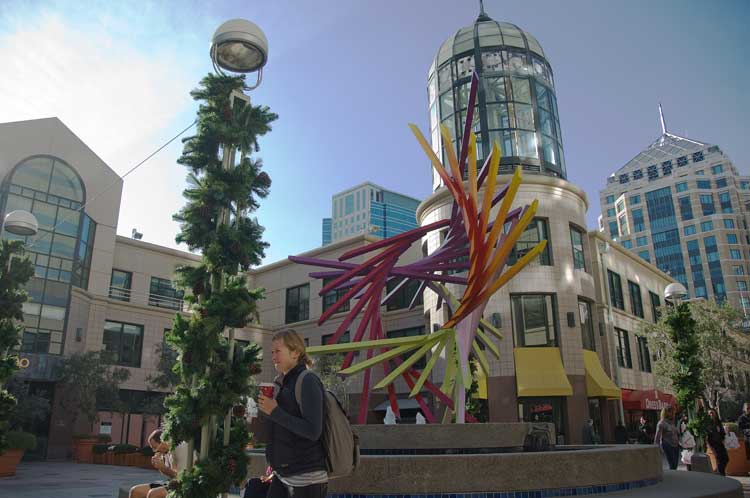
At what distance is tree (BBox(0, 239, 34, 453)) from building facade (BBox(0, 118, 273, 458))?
10.7m

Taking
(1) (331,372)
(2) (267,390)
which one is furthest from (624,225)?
(2) (267,390)

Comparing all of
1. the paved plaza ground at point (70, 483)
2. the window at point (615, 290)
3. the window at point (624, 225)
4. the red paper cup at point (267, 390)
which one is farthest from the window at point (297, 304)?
the window at point (624, 225)

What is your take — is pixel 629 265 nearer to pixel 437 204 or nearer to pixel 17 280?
pixel 437 204

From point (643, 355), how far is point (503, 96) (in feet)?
59.5

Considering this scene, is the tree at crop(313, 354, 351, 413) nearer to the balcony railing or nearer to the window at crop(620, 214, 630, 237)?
the balcony railing

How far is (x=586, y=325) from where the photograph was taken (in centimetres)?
2744

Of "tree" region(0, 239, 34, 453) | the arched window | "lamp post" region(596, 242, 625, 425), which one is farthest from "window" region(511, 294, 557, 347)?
the arched window

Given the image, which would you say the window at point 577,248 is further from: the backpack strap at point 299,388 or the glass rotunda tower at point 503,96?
the backpack strap at point 299,388

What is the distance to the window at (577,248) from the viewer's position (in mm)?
27906

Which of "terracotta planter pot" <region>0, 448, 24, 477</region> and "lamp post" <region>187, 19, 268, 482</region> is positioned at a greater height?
"lamp post" <region>187, 19, 268, 482</region>


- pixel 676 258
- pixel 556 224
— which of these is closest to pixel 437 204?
pixel 556 224

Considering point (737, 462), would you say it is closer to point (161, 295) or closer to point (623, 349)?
point (623, 349)

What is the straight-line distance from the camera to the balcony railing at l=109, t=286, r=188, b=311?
33.5 m

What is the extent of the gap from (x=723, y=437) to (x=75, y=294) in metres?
28.1
